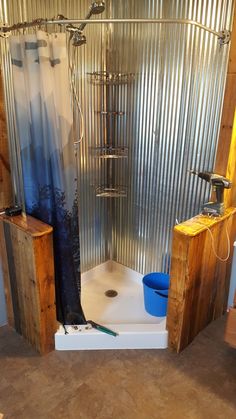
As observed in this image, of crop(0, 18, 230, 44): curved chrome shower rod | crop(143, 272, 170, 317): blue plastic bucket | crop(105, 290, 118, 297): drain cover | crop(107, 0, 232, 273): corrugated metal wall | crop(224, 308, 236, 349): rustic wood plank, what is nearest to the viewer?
crop(0, 18, 230, 44): curved chrome shower rod

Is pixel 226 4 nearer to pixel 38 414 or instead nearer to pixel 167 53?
pixel 167 53

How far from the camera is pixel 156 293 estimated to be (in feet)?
7.65

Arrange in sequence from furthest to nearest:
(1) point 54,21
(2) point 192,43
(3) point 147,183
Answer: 1. (3) point 147,183
2. (2) point 192,43
3. (1) point 54,21

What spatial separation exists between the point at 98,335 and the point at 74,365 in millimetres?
224

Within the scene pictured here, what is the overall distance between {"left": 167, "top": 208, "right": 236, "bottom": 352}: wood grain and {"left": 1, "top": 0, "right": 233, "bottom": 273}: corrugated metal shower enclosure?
1.06 ft

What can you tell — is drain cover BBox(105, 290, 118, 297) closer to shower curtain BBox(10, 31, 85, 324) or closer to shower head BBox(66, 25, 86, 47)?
shower curtain BBox(10, 31, 85, 324)

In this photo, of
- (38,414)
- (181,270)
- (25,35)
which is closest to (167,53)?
(25,35)

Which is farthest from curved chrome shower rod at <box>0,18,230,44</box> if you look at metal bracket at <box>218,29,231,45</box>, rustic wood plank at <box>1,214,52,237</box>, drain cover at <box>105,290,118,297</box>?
drain cover at <box>105,290,118,297</box>

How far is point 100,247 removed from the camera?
9.63 feet

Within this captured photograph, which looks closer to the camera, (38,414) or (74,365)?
(38,414)

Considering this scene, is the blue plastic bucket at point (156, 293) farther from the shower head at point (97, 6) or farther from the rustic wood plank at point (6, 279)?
the shower head at point (97, 6)

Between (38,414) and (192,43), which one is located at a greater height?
(192,43)

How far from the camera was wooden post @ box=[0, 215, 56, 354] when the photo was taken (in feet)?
6.16

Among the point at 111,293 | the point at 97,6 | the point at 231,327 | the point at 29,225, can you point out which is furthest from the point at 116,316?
the point at 97,6
